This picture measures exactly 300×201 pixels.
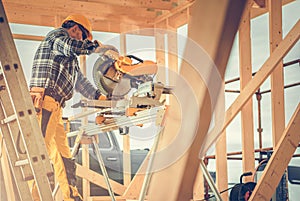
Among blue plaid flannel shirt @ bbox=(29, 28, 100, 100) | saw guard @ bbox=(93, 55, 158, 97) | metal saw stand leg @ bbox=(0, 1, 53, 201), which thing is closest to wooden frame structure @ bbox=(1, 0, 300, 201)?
saw guard @ bbox=(93, 55, 158, 97)

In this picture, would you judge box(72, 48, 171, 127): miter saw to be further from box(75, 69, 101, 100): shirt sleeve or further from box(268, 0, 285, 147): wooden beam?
box(268, 0, 285, 147): wooden beam

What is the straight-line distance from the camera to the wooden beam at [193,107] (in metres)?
0.63

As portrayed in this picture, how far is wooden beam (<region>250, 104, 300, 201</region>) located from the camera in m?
3.92

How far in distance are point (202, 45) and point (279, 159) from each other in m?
3.45

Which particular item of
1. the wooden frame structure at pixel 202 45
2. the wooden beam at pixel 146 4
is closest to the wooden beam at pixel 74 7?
the wooden frame structure at pixel 202 45

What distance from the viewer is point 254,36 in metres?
6.72

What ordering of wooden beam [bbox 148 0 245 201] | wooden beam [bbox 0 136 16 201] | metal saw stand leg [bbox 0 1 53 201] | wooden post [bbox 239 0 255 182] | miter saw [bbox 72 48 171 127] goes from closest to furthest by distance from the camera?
1. wooden beam [bbox 148 0 245 201]
2. metal saw stand leg [bbox 0 1 53 201]
3. wooden beam [bbox 0 136 16 201]
4. miter saw [bbox 72 48 171 127]
5. wooden post [bbox 239 0 255 182]

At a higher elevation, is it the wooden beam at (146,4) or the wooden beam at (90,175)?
the wooden beam at (146,4)

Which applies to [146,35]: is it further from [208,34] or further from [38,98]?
[208,34]

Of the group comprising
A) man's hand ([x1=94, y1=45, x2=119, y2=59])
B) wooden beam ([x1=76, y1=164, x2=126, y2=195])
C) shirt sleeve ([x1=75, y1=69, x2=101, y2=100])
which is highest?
man's hand ([x1=94, y1=45, x2=119, y2=59])

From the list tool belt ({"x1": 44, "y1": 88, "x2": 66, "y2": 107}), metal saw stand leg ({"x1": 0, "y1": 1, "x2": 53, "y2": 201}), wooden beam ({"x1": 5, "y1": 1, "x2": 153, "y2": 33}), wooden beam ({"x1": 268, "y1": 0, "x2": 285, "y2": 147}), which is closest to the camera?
metal saw stand leg ({"x1": 0, "y1": 1, "x2": 53, "y2": 201})

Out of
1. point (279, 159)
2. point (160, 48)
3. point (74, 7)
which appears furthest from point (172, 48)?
point (279, 159)

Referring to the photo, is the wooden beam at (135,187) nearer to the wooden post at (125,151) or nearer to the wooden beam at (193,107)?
the wooden post at (125,151)

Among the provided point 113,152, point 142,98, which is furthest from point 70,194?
point 113,152
